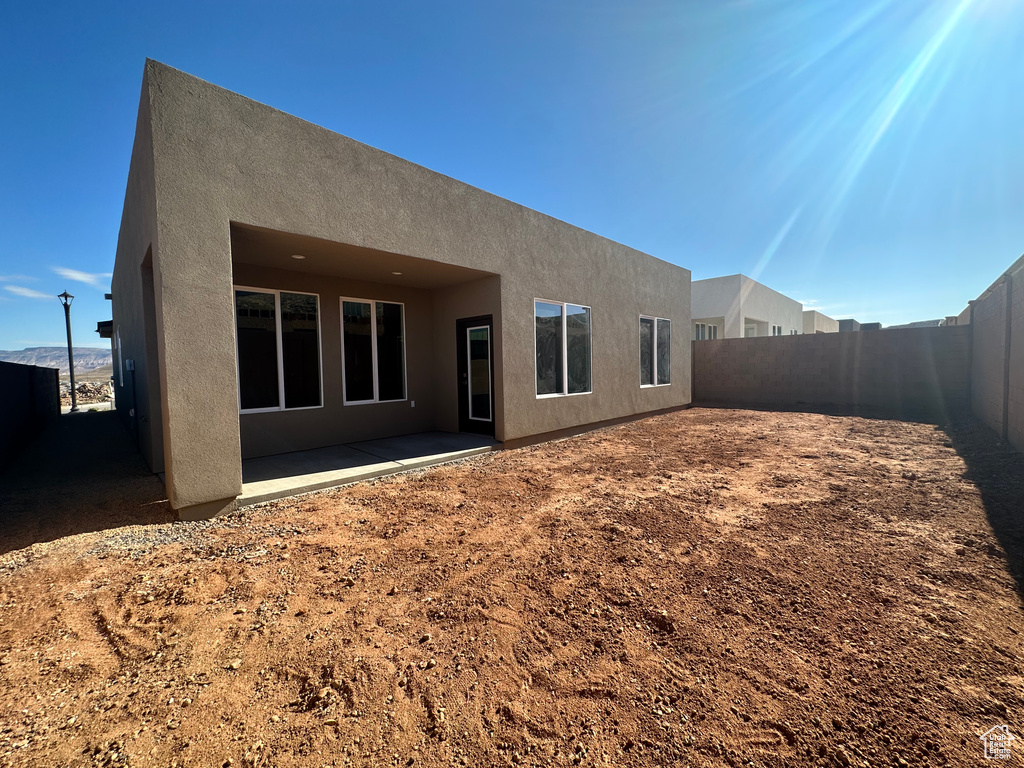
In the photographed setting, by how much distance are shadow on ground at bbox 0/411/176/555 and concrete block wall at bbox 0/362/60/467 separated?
0.93ft

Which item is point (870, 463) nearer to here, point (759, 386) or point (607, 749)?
point (607, 749)

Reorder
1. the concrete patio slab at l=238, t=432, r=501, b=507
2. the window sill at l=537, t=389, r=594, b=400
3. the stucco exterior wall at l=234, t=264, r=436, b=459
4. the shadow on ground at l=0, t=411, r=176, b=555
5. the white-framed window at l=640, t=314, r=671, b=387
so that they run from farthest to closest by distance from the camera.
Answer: the white-framed window at l=640, t=314, r=671, b=387
the window sill at l=537, t=389, r=594, b=400
the stucco exterior wall at l=234, t=264, r=436, b=459
the concrete patio slab at l=238, t=432, r=501, b=507
the shadow on ground at l=0, t=411, r=176, b=555

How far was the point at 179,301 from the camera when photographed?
3.64 m

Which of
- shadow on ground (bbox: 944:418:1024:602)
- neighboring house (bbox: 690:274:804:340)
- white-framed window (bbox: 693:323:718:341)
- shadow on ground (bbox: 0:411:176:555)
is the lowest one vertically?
shadow on ground (bbox: 944:418:1024:602)

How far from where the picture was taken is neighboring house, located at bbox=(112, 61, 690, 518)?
3707 mm

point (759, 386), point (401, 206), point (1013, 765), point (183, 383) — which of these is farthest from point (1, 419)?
point (759, 386)

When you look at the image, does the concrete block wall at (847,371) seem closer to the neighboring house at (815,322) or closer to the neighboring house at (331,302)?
the neighboring house at (331,302)

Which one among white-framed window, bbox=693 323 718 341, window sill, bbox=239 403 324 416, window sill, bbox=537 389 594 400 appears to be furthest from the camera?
white-framed window, bbox=693 323 718 341

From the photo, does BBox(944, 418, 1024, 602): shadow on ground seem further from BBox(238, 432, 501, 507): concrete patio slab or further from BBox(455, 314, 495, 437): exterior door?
BBox(455, 314, 495, 437): exterior door

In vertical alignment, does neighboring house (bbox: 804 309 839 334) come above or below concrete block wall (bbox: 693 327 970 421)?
above

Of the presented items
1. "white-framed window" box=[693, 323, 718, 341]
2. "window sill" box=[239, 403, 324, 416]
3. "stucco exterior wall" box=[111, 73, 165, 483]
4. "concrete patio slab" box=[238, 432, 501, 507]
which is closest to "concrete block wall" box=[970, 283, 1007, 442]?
"concrete patio slab" box=[238, 432, 501, 507]

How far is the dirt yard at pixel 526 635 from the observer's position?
1.59 meters

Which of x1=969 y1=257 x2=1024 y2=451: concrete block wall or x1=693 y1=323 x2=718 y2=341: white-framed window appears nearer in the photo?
x1=969 y1=257 x2=1024 y2=451: concrete block wall

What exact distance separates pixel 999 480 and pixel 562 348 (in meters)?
5.72
